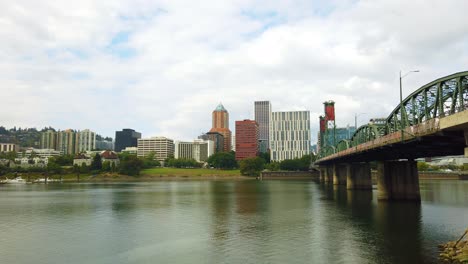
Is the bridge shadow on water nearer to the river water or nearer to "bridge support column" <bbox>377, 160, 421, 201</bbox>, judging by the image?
the river water

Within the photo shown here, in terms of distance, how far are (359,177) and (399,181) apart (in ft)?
126

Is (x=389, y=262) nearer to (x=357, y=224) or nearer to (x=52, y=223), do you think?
(x=357, y=224)

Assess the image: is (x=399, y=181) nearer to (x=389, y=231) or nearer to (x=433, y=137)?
(x=433, y=137)

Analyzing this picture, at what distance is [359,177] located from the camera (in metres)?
114

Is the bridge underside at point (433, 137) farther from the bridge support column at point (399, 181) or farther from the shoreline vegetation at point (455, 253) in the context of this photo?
the shoreline vegetation at point (455, 253)

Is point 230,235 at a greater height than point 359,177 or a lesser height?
lesser

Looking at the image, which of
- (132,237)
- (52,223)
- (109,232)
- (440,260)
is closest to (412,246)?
(440,260)

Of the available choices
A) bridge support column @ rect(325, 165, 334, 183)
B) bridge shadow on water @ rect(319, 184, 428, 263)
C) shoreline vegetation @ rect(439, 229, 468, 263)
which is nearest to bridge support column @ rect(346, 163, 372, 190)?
bridge shadow on water @ rect(319, 184, 428, 263)

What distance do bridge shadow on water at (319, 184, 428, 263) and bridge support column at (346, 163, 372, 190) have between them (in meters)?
45.3

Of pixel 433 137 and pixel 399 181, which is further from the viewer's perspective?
pixel 399 181

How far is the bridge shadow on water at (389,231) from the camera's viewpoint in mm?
30533

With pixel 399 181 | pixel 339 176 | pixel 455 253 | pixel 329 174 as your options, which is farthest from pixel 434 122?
pixel 329 174

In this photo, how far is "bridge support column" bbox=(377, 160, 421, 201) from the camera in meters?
74.2

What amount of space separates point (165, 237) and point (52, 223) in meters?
20.0
